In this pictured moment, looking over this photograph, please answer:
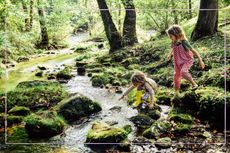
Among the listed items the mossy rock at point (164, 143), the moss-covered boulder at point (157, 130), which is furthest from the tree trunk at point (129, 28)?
the mossy rock at point (164, 143)

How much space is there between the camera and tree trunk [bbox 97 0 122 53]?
15077 millimetres

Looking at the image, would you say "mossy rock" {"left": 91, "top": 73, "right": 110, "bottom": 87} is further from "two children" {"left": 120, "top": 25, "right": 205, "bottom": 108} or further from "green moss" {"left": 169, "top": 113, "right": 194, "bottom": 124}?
"two children" {"left": 120, "top": 25, "right": 205, "bottom": 108}

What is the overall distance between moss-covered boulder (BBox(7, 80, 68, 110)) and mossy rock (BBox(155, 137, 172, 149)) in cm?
381

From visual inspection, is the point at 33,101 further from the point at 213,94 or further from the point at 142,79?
the point at 213,94

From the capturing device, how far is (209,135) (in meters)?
6.51

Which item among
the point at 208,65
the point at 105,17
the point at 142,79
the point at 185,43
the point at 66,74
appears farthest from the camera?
the point at 105,17

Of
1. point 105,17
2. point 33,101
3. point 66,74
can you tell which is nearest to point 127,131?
point 33,101

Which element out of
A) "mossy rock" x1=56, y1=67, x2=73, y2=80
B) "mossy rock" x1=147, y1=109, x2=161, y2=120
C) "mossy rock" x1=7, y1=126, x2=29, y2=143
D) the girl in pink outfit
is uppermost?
the girl in pink outfit

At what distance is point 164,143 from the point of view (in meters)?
6.27

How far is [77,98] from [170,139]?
277 cm

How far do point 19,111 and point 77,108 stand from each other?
4.62 ft

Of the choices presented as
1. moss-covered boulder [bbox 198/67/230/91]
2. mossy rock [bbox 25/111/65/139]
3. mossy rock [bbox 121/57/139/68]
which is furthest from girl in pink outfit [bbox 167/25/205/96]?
mossy rock [bbox 121/57/139/68]

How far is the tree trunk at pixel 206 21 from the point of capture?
11.7 m

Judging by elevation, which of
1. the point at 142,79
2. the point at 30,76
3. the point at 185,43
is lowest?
the point at 30,76
